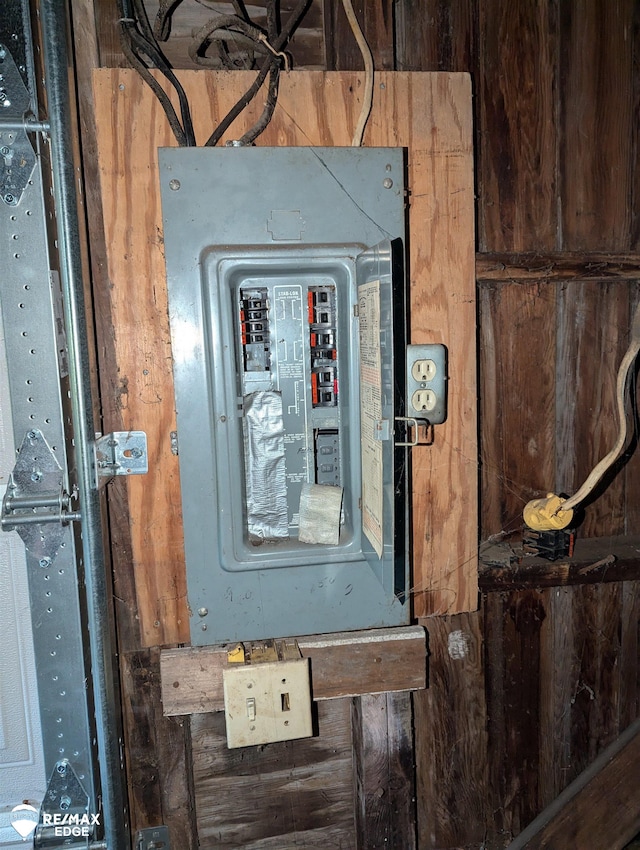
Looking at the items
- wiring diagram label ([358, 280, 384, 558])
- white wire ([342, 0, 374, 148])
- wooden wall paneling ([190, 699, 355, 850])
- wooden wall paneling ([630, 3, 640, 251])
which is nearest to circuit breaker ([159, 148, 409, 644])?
wiring diagram label ([358, 280, 384, 558])

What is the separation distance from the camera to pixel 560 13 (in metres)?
1.23

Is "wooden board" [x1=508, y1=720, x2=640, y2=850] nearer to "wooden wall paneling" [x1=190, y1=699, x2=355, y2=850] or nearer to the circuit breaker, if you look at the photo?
"wooden wall paneling" [x1=190, y1=699, x2=355, y2=850]

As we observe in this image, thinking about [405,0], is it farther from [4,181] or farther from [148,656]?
[148,656]

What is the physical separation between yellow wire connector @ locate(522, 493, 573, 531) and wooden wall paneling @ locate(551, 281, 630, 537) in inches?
4.8

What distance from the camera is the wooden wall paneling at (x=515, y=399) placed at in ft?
4.27

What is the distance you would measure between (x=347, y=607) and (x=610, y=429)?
801mm

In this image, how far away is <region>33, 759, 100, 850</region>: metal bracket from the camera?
1.06 meters

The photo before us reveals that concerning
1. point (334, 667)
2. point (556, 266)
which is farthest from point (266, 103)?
point (334, 667)

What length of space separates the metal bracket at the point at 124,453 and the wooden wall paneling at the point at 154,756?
1.43 ft

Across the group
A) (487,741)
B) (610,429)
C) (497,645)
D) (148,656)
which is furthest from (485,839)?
(610,429)

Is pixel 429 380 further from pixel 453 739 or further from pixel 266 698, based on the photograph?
pixel 453 739

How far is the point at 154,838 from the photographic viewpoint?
128cm

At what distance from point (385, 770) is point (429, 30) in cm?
164

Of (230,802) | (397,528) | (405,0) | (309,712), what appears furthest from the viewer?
(230,802)
